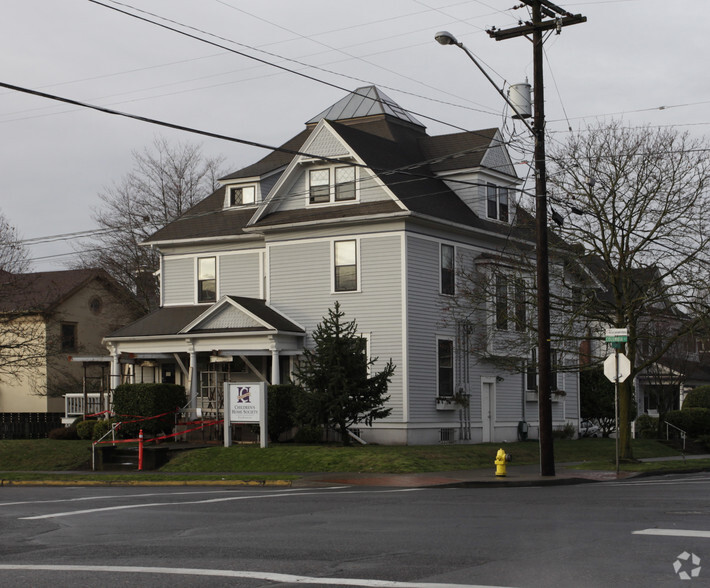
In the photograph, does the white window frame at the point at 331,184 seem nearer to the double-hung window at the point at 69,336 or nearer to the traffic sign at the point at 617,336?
the traffic sign at the point at 617,336

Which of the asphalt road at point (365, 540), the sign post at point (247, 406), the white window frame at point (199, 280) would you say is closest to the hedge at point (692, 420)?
the white window frame at point (199, 280)

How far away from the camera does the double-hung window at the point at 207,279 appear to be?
124 ft

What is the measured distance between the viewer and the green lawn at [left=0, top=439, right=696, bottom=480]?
2658 centimetres

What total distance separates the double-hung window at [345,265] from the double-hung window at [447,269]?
312cm

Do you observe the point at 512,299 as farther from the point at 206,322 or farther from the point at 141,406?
the point at 141,406

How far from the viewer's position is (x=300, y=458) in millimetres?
27469

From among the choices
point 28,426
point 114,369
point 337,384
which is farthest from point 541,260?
point 28,426

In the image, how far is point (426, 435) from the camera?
33250 millimetres

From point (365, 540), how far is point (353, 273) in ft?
73.3

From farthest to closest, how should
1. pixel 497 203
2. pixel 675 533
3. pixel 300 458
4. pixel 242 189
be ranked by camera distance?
pixel 242 189 < pixel 497 203 < pixel 300 458 < pixel 675 533

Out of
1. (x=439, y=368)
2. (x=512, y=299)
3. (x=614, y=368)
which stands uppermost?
(x=512, y=299)

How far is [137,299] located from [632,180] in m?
31.8

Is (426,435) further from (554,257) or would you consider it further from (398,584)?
(398,584)

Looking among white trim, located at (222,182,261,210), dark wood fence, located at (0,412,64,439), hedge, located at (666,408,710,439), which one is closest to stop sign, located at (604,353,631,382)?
white trim, located at (222,182,261,210)
